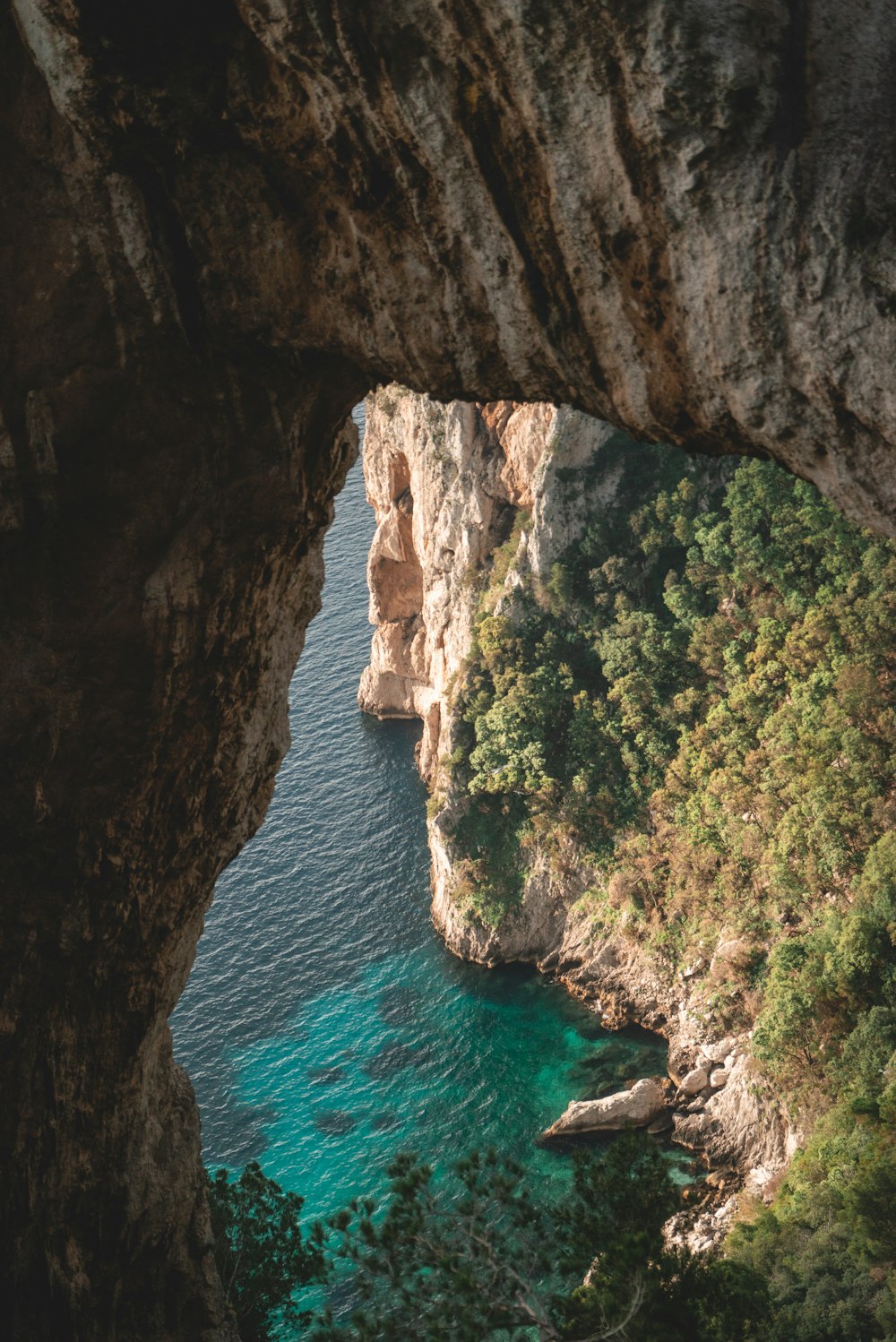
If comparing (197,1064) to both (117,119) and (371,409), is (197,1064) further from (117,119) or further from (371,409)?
(117,119)

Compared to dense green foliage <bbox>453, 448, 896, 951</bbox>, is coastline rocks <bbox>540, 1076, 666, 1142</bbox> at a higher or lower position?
lower

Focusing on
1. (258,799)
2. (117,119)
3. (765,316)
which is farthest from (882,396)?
(258,799)

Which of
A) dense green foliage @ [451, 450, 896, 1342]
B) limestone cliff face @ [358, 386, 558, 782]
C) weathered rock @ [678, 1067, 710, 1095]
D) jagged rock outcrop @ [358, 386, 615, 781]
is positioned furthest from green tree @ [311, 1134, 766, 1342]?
limestone cliff face @ [358, 386, 558, 782]

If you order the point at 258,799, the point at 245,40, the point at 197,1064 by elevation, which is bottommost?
the point at 197,1064

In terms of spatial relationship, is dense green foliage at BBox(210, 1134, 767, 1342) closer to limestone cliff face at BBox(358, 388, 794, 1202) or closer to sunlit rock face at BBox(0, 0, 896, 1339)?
sunlit rock face at BBox(0, 0, 896, 1339)

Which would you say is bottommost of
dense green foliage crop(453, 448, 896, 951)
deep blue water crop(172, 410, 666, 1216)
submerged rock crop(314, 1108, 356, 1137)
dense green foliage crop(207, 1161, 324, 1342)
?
submerged rock crop(314, 1108, 356, 1137)

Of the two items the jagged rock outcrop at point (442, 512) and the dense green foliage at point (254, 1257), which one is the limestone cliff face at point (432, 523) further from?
the dense green foliage at point (254, 1257)

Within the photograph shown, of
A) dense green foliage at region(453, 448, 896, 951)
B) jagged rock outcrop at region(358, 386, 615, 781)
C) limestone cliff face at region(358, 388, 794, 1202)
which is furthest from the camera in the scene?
jagged rock outcrop at region(358, 386, 615, 781)
